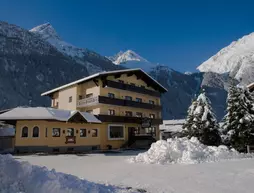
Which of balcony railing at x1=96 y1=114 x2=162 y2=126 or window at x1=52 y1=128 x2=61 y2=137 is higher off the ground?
balcony railing at x1=96 y1=114 x2=162 y2=126

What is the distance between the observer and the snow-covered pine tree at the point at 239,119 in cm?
2280

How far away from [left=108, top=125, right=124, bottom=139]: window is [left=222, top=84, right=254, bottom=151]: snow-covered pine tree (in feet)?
53.1

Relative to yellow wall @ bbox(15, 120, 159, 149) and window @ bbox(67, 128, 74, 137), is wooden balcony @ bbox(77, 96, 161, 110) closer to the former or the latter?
yellow wall @ bbox(15, 120, 159, 149)

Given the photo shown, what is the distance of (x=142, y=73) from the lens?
42.2 metres

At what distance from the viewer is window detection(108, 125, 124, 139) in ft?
116

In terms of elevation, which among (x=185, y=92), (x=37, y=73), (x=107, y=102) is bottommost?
(x=107, y=102)

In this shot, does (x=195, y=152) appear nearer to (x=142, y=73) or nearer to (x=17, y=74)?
(x=142, y=73)

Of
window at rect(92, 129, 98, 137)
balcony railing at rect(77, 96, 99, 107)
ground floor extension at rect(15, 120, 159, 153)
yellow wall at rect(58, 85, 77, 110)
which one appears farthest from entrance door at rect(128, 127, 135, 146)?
yellow wall at rect(58, 85, 77, 110)

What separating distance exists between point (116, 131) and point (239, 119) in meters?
18.2

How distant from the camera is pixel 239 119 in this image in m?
23.4

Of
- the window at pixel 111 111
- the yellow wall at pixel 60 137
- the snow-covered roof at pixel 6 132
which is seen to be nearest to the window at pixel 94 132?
the yellow wall at pixel 60 137

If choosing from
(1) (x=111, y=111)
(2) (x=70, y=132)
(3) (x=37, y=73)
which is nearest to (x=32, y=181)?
(2) (x=70, y=132)

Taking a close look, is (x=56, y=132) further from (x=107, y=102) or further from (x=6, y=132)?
(x=6, y=132)

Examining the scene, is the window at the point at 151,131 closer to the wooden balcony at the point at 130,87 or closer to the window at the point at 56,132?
the wooden balcony at the point at 130,87
